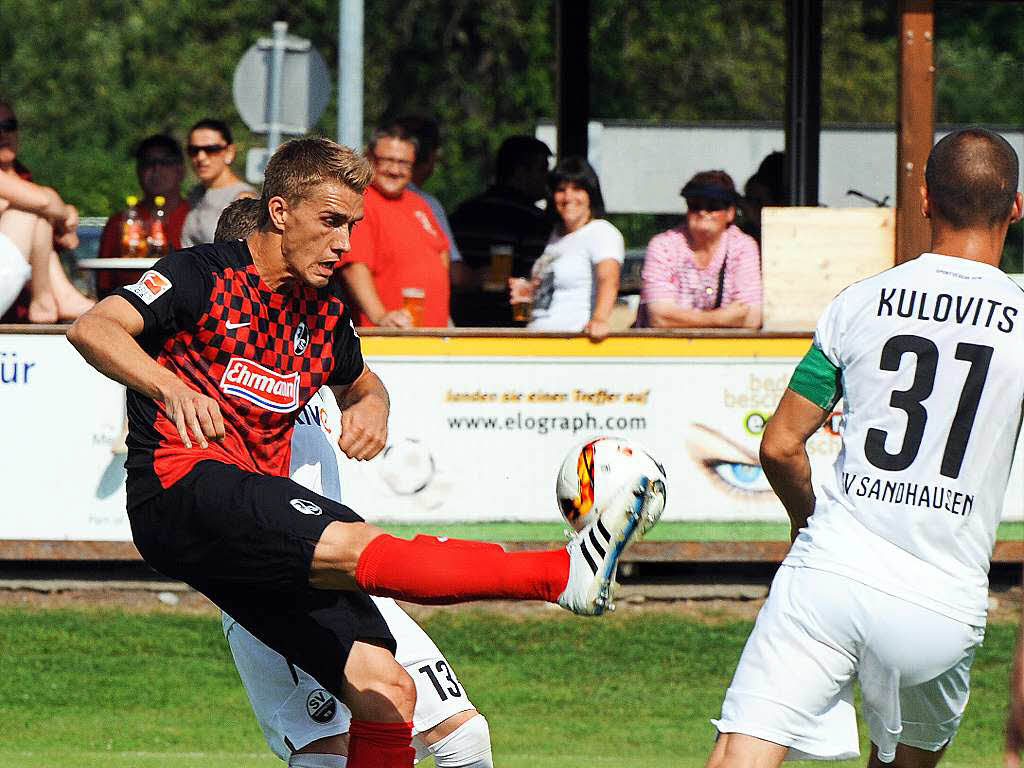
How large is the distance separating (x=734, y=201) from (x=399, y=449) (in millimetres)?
2382

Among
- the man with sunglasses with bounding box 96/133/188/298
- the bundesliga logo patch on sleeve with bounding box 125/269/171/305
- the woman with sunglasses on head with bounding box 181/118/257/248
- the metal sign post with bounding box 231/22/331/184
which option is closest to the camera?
the bundesliga logo patch on sleeve with bounding box 125/269/171/305

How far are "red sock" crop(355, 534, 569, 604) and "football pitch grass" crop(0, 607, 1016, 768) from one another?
3.11m

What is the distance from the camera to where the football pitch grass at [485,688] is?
7754 mm

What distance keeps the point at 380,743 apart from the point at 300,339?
1182 millimetres

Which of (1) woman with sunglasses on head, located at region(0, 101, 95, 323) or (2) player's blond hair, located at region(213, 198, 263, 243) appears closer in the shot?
(2) player's blond hair, located at region(213, 198, 263, 243)

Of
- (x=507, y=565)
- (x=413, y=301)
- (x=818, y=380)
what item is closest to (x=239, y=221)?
(x=507, y=565)

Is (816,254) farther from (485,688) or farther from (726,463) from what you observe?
(485,688)

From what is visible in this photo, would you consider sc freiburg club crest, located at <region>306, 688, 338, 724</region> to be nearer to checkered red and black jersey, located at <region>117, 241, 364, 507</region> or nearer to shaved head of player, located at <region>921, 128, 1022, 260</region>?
checkered red and black jersey, located at <region>117, 241, 364, 507</region>

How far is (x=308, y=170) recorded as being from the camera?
487cm

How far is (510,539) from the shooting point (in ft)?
32.2

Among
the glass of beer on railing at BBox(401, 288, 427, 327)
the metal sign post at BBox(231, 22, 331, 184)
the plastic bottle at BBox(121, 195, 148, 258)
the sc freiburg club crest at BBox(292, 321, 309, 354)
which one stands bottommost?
the sc freiburg club crest at BBox(292, 321, 309, 354)

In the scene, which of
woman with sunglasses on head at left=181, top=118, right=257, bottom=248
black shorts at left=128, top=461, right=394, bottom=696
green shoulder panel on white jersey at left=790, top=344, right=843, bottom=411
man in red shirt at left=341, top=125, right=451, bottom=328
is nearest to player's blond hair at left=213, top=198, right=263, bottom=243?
black shorts at left=128, top=461, right=394, bottom=696

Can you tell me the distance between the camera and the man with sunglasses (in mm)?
10227

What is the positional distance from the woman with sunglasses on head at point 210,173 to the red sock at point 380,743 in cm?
558
